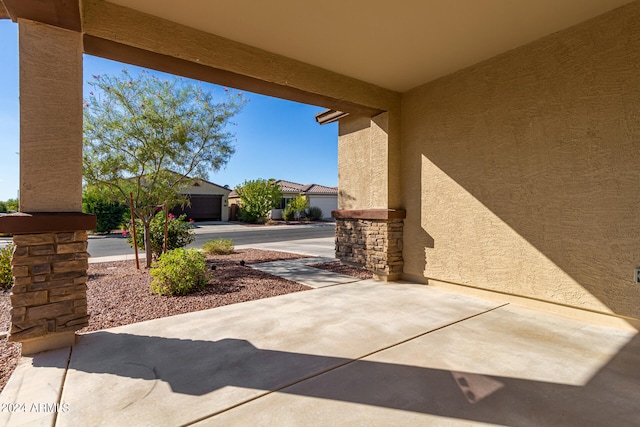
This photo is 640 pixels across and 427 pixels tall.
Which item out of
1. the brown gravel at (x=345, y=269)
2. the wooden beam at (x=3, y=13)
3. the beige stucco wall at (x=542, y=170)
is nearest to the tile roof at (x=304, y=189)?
the brown gravel at (x=345, y=269)

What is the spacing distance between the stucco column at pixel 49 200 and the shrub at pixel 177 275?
1.75 m

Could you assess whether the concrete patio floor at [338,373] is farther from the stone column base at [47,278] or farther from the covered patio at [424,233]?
the stone column base at [47,278]

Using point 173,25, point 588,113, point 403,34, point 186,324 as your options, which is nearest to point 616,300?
point 588,113

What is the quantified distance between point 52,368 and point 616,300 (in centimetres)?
588

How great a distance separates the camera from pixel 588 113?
12.4 feet

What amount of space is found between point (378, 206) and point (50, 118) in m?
5.09

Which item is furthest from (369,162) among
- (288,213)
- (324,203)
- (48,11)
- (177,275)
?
(324,203)

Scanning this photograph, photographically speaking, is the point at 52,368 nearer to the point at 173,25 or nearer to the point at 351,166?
the point at 173,25

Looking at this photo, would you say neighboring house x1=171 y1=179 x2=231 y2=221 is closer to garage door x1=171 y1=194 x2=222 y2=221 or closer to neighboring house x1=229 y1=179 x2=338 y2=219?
garage door x1=171 y1=194 x2=222 y2=221

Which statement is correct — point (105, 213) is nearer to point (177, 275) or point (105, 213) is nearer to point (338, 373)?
point (177, 275)

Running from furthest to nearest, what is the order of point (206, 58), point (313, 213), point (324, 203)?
point (324, 203), point (313, 213), point (206, 58)

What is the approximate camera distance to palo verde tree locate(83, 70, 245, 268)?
245 inches

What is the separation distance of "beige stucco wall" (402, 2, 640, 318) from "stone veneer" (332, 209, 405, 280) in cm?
49

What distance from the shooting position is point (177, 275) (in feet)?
16.4
